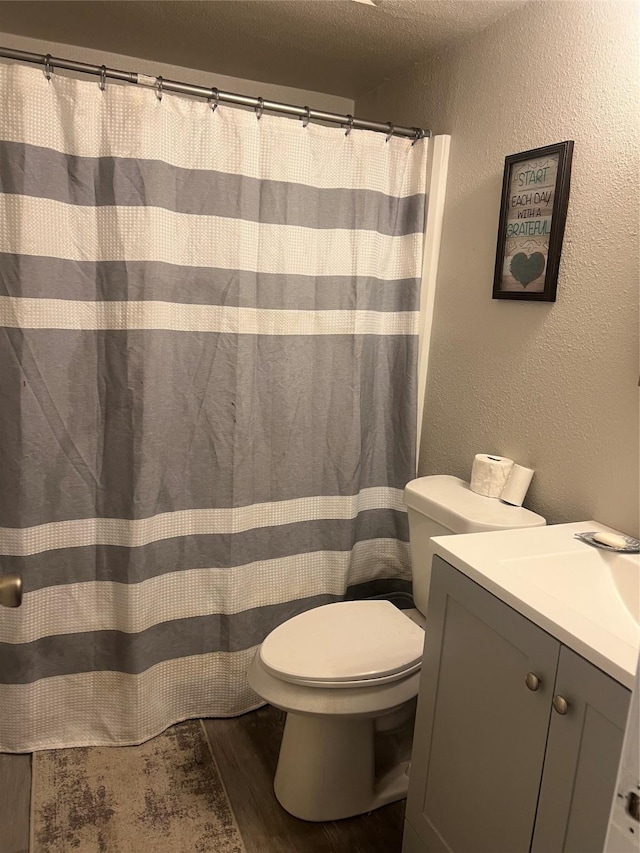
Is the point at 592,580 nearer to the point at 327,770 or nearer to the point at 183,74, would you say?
the point at 327,770

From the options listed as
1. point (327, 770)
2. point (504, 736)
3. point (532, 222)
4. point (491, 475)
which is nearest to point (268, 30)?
point (532, 222)

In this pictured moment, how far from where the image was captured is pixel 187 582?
6.49 feet

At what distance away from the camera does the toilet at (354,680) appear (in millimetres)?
1572

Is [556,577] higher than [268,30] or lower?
lower

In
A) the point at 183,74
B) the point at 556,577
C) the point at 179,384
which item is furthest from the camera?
the point at 183,74

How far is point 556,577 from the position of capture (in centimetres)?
131

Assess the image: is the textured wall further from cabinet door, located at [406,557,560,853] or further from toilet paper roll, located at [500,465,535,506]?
cabinet door, located at [406,557,560,853]

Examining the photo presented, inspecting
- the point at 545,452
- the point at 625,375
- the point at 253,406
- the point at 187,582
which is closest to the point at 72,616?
the point at 187,582

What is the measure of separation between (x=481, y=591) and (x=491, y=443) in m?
0.75

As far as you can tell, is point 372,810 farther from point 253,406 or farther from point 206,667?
point 253,406

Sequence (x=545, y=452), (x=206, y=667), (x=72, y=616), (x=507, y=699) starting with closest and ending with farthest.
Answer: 1. (x=507, y=699)
2. (x=545, y=452)
3. (x=72, y=616)
4. (x=206, y=667)

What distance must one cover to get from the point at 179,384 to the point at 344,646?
33.6 inches

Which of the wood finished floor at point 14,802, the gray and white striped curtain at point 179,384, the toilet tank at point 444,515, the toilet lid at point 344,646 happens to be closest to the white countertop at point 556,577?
the toilet tank at point 444,515

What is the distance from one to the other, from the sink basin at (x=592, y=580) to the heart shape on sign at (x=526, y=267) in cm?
74
